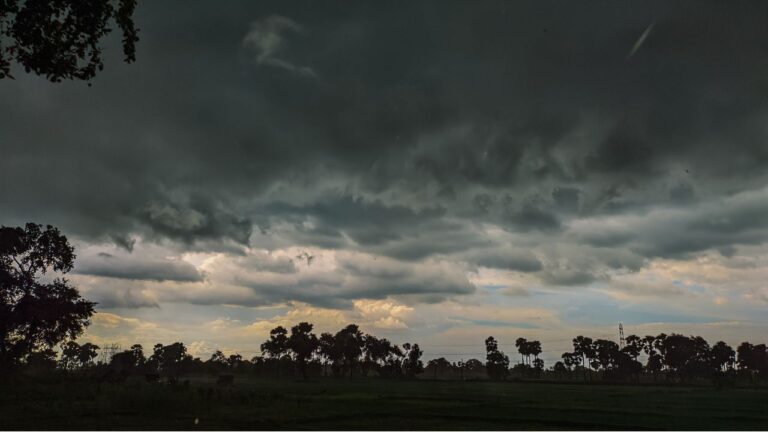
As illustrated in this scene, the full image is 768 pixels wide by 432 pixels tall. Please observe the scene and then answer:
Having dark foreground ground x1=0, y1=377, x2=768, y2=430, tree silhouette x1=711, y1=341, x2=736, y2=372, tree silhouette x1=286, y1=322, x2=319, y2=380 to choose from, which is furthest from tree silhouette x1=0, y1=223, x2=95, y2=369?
tree silhouette x1=711, y1=341, x2=736, y2=372

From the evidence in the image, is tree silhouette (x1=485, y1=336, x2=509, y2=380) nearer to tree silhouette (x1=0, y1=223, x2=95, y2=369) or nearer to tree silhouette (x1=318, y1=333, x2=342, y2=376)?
tree silhouette (x1=318, y1=333, x2=342, y2=376)

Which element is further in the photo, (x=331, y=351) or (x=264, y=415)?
(x=331, y=351)

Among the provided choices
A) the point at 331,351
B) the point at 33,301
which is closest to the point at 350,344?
the point at 331,351

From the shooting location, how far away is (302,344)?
157 meters

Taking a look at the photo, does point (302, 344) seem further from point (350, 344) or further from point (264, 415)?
point (264, 415)

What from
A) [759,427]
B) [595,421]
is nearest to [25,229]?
[595,421]

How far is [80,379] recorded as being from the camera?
5581 centimetres

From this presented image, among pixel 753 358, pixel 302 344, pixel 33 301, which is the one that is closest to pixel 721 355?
pixel 753 358

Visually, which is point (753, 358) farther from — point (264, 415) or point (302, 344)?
point (264, 415)

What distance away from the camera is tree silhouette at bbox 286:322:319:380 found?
511 feet

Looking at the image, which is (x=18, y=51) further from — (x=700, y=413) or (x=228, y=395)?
(x=700, y=413)

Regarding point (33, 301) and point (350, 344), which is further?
point (350, 344)

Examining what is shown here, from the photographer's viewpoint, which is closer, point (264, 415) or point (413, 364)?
point (264, 415)

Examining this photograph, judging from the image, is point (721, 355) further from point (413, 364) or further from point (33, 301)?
point (33, 301)
